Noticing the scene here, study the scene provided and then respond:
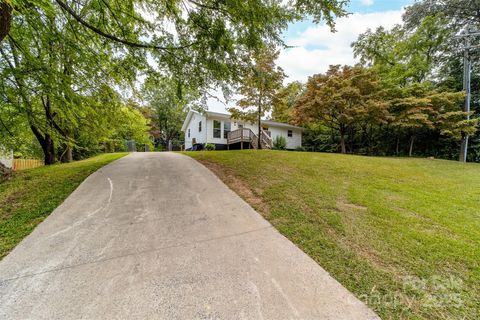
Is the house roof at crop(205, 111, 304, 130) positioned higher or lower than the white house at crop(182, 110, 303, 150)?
higher

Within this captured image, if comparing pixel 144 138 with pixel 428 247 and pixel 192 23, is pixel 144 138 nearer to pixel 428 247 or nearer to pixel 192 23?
pixel 192 23

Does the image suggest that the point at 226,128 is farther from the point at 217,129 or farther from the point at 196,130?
the point at 196,130

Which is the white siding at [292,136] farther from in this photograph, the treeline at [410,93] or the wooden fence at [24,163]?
Answer: the wooden fence at [24,163]

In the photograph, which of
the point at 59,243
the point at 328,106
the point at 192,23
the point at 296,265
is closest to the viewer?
the point at 296,265

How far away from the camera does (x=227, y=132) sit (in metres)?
18.3

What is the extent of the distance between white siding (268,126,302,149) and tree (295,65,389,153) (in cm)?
457

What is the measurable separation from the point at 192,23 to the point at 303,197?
5.58 meters

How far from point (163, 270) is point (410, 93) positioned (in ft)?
62.4

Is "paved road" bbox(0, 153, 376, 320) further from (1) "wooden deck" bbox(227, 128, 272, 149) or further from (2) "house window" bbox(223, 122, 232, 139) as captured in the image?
(2) "house window" bbox(223, 122, 232, 139)

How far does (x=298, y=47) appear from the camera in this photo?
5.71 metres

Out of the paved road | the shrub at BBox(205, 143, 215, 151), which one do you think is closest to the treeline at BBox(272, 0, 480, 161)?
the shrub at BBox(205, 143, 215, 151)

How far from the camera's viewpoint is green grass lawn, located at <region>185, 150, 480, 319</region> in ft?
6.73

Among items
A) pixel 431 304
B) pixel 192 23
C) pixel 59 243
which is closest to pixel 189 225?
pixel 59 243

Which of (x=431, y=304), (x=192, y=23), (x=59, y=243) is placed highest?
(x=192, y=23)
